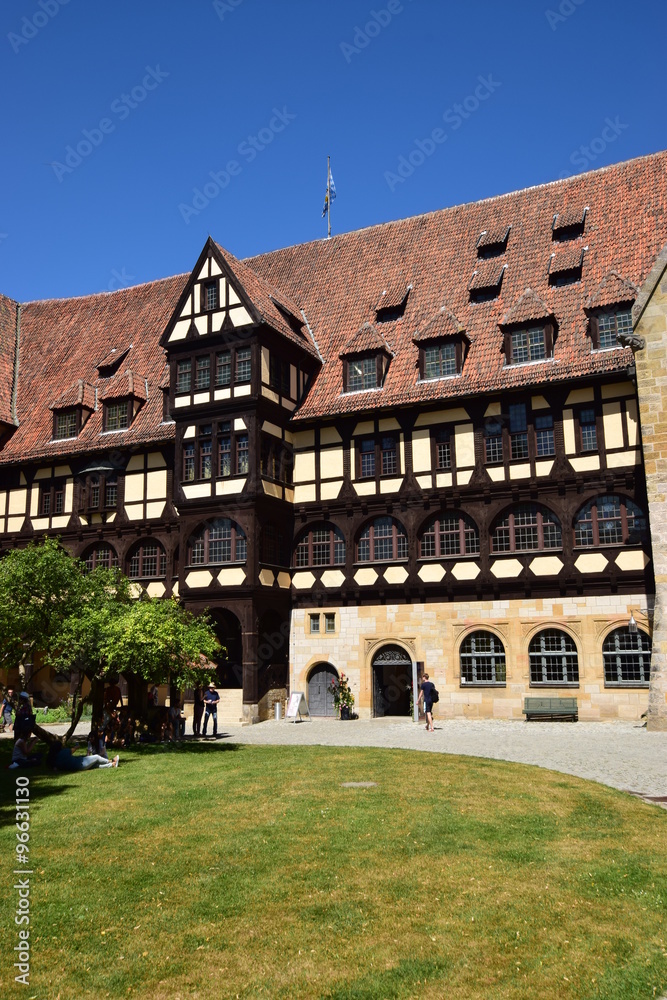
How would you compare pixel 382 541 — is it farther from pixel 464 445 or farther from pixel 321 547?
pixel 464 445

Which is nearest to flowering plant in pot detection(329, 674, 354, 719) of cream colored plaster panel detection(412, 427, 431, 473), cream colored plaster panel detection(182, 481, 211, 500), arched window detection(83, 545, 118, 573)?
cream colored plaster panel detection(412, 427, 431, 473)

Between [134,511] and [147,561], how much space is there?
219 cm

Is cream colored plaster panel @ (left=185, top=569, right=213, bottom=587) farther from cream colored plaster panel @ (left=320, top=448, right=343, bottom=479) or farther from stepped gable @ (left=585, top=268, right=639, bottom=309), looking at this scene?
stepped gable @ (left=585, top=268, right=639, bottom=309)

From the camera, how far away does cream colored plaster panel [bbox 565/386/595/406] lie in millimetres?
29625

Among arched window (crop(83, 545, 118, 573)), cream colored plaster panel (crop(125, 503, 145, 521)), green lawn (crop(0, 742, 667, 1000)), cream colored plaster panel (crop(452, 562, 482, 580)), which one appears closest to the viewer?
green lawn (crop(0, 742, 667, 1000))

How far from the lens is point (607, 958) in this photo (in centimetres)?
757

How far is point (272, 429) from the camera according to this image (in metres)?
33.7

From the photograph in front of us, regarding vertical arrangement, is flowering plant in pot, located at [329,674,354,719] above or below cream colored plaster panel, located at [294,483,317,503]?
below

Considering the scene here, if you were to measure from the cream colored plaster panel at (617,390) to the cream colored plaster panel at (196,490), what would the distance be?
579 inches

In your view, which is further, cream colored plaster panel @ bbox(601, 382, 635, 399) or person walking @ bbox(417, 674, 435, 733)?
cream colored plaster panel @ bbox(601, 382, 635, 399)

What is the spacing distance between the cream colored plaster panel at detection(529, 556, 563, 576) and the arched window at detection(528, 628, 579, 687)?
6.25 feet

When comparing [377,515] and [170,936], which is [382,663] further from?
[170,936]

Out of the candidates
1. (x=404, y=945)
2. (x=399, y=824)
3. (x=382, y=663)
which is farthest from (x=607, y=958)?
(x=382, y=663)

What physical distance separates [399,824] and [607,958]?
4.99 metres
